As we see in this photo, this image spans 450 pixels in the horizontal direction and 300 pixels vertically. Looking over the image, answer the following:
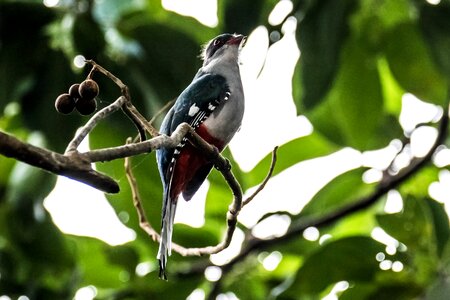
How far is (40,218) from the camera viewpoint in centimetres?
316

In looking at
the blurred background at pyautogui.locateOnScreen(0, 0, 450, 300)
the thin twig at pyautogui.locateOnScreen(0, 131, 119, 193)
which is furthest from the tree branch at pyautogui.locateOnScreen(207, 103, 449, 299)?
the thin twig at pyautogui.locateOnScreen(0, 131, 119, 193)

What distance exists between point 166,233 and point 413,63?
1.42 metres

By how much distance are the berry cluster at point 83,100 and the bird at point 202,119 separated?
0.44m

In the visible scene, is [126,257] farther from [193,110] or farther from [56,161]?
[56,161]

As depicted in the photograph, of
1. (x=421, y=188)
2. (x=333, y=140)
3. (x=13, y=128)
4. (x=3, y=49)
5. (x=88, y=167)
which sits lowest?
(x=421, y=188)

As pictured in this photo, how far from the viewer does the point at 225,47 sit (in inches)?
95.7

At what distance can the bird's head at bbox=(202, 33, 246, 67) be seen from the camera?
2399mm

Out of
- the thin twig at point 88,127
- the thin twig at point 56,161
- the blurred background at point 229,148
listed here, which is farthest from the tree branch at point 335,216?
the thin twig at point 56,161

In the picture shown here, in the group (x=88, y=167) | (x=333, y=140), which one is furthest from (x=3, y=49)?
(x=88, y=167)

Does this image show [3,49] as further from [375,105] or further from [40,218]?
[375,105]

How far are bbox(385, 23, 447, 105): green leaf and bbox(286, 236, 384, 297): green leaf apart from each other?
50cm

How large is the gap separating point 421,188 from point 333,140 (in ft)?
1.41

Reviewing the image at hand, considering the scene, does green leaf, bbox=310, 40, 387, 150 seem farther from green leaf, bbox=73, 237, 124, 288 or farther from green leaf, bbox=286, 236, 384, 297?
green leaf, bbox=73, 237, 124, 288

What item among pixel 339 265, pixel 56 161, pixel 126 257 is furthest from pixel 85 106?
pixel 126 257
